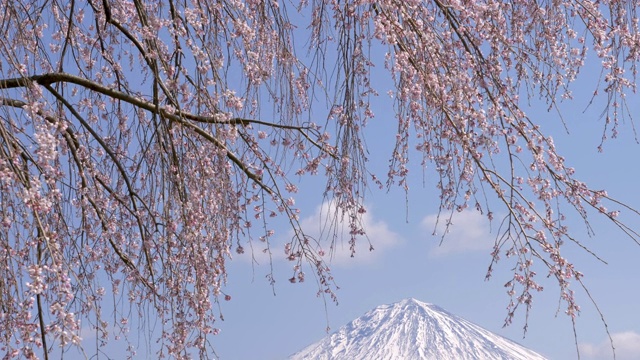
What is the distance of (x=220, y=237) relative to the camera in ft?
12.0

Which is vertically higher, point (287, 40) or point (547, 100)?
point (287, 40)

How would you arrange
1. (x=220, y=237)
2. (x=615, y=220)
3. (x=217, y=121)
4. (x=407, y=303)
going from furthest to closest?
(x=407, y=303)
(x=220, y=237)
(x=217, y=121)
(x=615, y=220)

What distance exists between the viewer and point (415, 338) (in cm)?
11262

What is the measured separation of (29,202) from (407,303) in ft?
377

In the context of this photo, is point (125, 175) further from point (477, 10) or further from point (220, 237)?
point (477, 10)

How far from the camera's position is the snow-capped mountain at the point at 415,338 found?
106375 mm

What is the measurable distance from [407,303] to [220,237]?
113417 millimetres

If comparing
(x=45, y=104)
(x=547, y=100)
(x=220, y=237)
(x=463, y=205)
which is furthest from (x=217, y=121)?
(x=547, y=100)

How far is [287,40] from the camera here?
12.9 feet

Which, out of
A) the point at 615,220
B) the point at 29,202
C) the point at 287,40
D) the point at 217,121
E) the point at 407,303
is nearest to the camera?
the point at 29,202

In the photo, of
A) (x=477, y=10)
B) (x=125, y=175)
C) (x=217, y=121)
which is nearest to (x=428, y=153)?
(x=477, y=10)

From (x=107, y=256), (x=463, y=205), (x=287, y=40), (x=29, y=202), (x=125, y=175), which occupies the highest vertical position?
(x=287, y=40)

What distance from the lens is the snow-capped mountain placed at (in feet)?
349

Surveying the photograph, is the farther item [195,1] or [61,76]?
[61,76]
